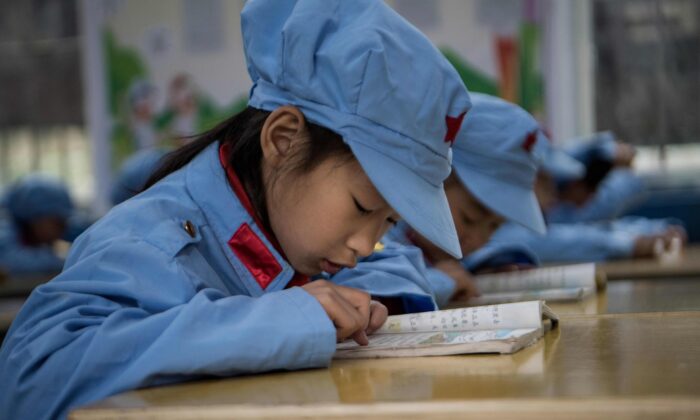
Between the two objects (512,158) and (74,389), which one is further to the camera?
(512,158)

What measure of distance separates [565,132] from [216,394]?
13.5ft

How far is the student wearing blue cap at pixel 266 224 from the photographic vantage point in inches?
35.8

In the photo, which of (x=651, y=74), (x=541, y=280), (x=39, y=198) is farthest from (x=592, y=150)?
(x=541, y=280)

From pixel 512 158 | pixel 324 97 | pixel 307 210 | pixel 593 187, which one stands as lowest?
pixel 593 187

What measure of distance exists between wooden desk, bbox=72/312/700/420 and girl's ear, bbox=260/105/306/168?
0.83ft

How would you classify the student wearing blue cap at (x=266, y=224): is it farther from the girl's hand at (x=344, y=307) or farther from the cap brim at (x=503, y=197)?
the cap brim at (x=503, y=197)

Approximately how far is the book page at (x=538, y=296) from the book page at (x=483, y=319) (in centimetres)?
59

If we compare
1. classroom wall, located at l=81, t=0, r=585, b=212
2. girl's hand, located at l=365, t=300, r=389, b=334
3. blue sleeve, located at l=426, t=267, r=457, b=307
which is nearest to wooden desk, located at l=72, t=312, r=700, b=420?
girl's hand, located at l=365, t=300, r=389, b=334

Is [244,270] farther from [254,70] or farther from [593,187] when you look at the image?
[593,187]

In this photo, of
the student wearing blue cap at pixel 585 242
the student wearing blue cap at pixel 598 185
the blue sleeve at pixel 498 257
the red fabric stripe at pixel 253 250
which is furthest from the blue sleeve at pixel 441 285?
the student wearing blue cap at pixel 598 185

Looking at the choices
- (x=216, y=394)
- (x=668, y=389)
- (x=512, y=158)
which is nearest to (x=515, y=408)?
(x=668, y=389)

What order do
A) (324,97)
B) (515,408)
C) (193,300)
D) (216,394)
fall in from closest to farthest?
(515,408), (216,394), (193,300), (324,97)

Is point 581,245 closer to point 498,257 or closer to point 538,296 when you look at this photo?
point 498,257

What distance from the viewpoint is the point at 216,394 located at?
816mm
